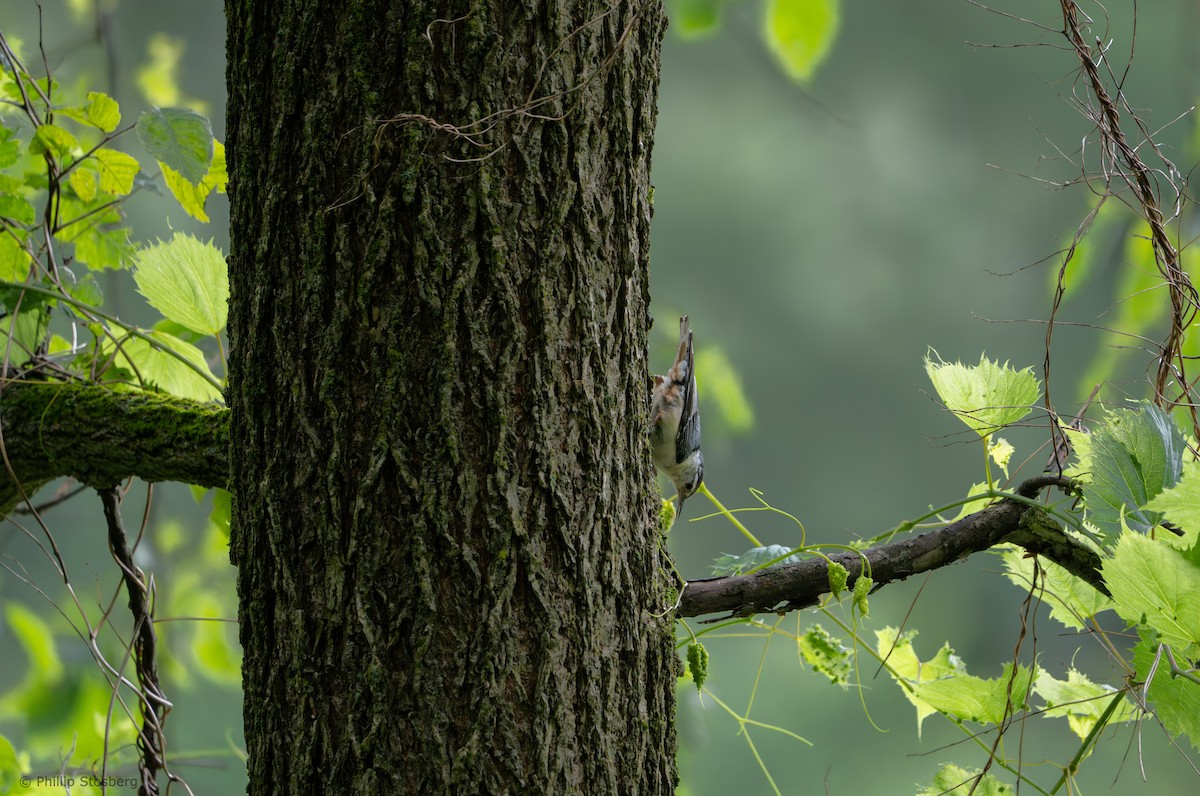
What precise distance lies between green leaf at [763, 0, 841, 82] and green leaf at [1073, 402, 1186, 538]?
0.31 metres

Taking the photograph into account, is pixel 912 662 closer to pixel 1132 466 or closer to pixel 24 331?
pixel 1132 466

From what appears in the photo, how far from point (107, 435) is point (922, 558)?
2.23ft

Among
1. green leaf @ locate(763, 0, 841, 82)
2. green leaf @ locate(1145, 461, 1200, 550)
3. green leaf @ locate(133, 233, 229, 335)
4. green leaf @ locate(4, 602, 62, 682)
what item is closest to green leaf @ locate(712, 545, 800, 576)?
green leaf @ locate(1145, 461, 1200, 550)

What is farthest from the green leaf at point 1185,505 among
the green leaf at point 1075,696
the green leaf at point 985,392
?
the green leaf at point 1075,696

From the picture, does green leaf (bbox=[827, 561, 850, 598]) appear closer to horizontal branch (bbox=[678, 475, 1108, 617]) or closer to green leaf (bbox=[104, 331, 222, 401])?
horizontal branch (bbox=[678, 475, 1108, 617])

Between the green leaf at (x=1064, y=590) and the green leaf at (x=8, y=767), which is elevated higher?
the green leaf at (x=1064, y=590)

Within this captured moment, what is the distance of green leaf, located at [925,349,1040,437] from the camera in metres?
0.70

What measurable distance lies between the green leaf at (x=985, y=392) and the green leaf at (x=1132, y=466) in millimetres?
100

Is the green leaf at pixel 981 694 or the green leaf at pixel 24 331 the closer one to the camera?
the green leaf at pixel 981 694

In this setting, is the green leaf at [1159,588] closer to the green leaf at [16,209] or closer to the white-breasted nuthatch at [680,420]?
the white-breasted nuthatch at [680,420]

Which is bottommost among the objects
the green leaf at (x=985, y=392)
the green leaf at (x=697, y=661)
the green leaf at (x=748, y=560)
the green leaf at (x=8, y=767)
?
the green leaf at (x=697, y=661)

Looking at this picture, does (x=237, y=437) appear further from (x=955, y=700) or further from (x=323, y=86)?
(x=955, y=700)

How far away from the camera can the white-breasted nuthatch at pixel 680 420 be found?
3.61 feet

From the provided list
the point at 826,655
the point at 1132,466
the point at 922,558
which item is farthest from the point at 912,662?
the point at 1132,466
